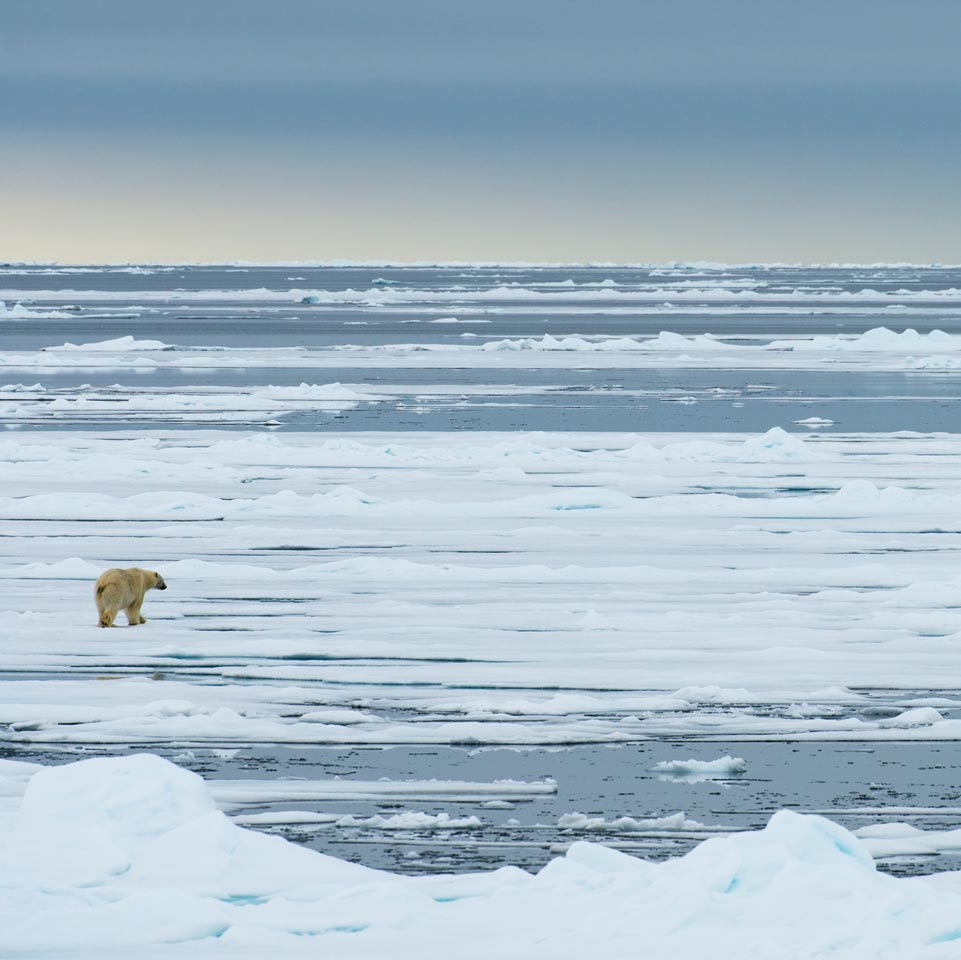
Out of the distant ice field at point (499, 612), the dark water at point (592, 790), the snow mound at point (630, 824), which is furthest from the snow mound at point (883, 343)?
the snow mound at point (630, 824)

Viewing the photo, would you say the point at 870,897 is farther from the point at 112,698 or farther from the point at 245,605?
the point at 245,605

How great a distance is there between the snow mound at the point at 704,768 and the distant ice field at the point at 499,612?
0.04 feet

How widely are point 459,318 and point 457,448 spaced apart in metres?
33.5

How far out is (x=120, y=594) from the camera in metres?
7.13

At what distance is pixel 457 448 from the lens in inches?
556

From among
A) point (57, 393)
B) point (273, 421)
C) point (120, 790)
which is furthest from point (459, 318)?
point (120, 790)

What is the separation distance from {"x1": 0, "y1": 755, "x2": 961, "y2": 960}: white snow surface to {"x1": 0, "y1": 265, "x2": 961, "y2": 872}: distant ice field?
0.36 metres

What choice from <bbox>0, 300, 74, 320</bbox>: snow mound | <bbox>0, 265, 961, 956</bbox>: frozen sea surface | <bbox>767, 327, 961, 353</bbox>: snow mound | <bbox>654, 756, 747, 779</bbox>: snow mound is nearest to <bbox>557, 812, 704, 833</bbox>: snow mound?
<bbox>0, 265, 961, 956</bbox>: frozen sea surface

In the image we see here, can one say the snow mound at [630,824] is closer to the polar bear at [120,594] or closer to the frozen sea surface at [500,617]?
the frozen sea surface at [500,617]

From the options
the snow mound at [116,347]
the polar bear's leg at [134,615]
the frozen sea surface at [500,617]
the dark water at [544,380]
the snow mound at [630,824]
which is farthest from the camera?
the snow mound at [116,347]

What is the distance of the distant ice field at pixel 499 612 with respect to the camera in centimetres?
507

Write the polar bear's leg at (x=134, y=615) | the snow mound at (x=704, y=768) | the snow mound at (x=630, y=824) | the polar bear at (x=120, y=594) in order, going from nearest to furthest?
1. the snow mound at (x=630, y=824)
2. the snow mound at (x=704, y=768)
3. the polar bear at (x=120, y=594)
4. the polar bear's leg at (x=134, y=615)

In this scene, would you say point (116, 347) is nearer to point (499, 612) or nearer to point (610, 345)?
point (610, 345)

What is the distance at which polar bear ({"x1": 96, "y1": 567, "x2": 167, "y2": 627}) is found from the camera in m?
7.08
